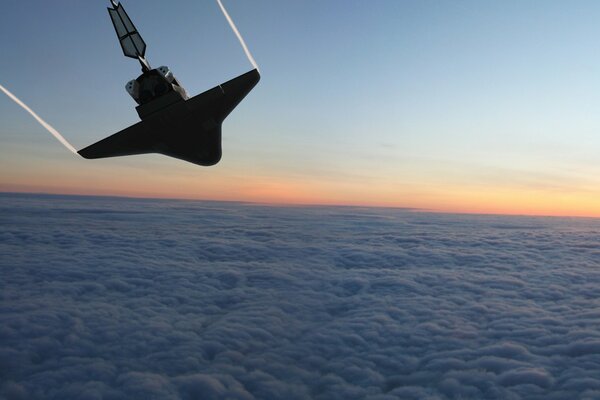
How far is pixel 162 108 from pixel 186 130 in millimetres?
945

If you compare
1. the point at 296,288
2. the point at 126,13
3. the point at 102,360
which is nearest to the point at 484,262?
the point at 296,288

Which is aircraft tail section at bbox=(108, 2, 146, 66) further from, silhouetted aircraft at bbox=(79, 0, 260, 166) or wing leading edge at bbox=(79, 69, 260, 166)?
wing leading edge at bbox=(79, 69, 260, 166)

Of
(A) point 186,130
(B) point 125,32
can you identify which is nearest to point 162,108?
(A) point 186,130

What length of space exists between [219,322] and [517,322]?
18648 millimetres

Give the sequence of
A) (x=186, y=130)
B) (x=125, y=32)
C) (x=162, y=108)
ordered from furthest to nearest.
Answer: (x=186, y=130) → (x=162, y=108) → (x=125, y=32)

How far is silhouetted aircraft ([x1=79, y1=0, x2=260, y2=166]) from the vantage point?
31.0 ft

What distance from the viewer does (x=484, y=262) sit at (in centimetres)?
4416

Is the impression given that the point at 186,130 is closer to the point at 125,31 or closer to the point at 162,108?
the point at 162,108

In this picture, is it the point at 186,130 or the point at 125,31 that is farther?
the point at 186,130

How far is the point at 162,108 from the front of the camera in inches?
385

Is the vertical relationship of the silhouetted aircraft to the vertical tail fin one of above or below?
below

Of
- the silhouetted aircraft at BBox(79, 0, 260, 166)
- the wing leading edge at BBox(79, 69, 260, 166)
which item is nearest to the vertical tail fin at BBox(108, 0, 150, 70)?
the silhouetted aircraft at BBox(79, 0, 260, 166)

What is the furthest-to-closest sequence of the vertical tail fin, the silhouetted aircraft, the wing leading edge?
the wing leading edge → the silhouetted aircraft → the vertical tail fin

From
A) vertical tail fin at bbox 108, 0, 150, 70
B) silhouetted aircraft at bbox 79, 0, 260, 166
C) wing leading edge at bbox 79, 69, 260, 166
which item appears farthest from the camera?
wing leading edge at bbox 79, 69, 260, 166
